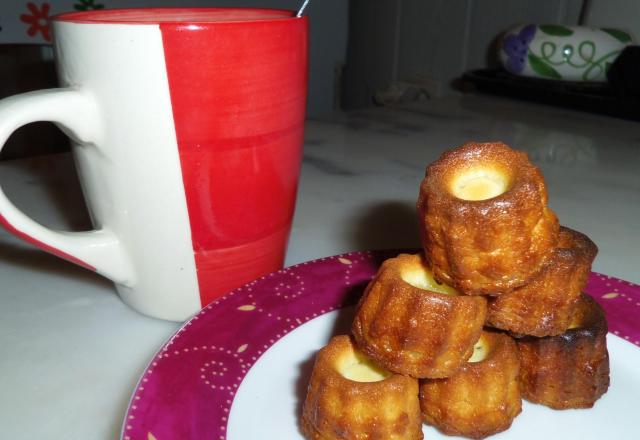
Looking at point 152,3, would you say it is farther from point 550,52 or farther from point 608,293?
point 608,293

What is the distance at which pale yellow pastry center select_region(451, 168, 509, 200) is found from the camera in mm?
376

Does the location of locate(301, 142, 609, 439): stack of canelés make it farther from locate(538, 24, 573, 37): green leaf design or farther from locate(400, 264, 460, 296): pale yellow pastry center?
locate(538, 24, 573, 37): green leaf design

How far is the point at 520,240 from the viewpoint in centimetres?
35

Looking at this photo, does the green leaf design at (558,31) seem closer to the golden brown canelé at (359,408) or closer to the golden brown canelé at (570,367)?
the golden brown canelé at (570,367)

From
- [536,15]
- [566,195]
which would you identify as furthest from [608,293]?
[536,15]

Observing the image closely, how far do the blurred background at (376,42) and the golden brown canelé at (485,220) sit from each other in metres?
0.94

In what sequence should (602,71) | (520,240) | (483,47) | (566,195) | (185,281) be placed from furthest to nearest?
1. (483,47)
2. (602,71)
3. (566,195)
4. (185,281)
5. (520,240)

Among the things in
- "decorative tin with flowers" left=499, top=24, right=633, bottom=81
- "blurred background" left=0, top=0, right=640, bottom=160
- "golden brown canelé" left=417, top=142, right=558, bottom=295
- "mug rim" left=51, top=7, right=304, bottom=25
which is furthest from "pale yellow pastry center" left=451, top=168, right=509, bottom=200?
"decorative tin with flowers" left=499, top=24, right=633, bottom=81

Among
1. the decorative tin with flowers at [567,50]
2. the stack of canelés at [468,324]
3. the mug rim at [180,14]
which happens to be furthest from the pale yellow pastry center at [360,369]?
the decorative tin with flowers at [567,50]

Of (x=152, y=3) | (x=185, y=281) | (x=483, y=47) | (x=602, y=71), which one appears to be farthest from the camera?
(x=152, y=3)

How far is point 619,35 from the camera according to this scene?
1331mm

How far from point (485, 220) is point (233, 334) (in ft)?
0.67

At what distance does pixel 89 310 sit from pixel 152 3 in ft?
5.96

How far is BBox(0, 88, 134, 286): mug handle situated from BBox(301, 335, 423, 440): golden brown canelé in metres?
0.21
